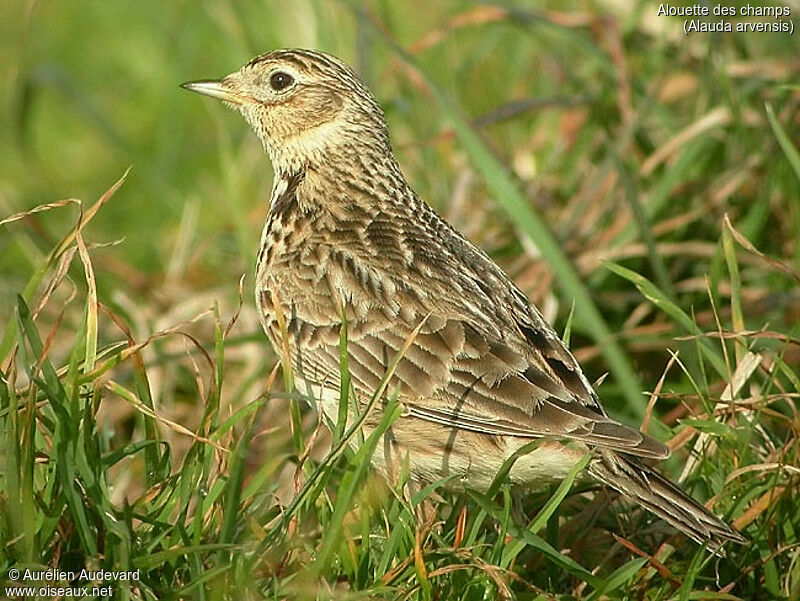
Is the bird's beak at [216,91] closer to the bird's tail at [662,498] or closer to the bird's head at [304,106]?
the bird's head at [304,106]

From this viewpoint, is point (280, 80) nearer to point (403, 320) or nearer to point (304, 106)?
point (304, 106)

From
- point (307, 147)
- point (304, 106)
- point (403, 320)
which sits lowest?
point (403, 320)

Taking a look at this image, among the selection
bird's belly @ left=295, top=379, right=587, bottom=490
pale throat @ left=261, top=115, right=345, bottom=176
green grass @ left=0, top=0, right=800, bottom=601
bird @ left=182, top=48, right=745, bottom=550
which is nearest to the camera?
green grass @ left=0, top=0, right=800, bottom=601

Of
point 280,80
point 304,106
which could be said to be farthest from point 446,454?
point 280,80

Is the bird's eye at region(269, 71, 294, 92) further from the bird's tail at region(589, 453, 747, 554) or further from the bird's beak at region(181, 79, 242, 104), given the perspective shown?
the bird's tail at region(589, 453, 747, 554)

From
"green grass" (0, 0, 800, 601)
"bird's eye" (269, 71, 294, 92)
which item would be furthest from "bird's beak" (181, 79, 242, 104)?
"green grass" (0, 0, 800, 601)

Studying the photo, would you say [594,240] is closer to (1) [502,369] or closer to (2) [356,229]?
(2) [356,229]

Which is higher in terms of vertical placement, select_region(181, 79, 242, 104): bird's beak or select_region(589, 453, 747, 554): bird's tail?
select_region(181, 79, 242, 104): bird's beak
